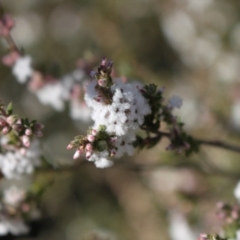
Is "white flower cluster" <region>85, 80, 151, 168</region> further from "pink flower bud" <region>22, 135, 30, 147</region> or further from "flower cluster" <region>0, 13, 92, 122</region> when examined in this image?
"flower cluster" <region>0, 13, 92, 122</region>

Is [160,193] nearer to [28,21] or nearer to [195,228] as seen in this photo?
[195,228]

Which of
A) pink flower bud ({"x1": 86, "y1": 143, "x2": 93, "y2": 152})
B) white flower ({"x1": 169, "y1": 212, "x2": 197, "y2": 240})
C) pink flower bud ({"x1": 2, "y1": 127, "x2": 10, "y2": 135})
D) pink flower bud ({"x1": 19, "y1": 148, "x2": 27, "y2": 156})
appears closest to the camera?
pink flower bud ({"x1": 86, "y1": 143, "x2": 93, "y2": 152})

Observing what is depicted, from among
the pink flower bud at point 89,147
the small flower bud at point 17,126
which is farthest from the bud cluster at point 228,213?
the small flower bud at point 17,126

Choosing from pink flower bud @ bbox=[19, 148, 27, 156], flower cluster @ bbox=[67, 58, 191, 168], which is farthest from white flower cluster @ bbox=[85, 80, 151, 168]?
pink flower bud @ bbox=[19, 148, 27, 156]

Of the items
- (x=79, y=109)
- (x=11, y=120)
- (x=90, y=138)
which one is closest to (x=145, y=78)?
(x=79, y=109)

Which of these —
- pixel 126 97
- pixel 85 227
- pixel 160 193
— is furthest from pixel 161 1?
pixel 126 97

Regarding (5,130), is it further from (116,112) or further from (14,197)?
(14,197)
